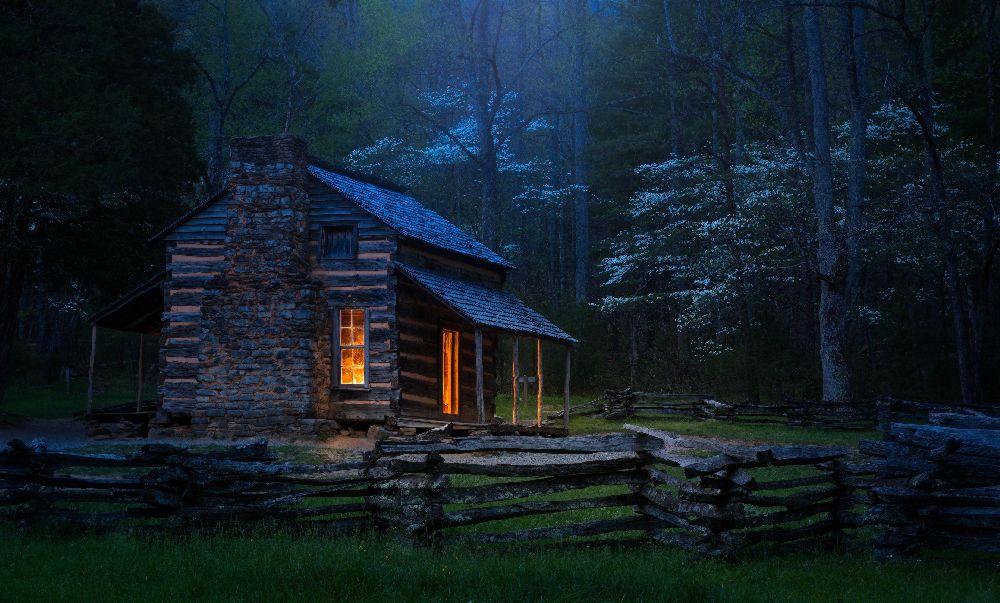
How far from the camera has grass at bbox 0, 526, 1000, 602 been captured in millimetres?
7117

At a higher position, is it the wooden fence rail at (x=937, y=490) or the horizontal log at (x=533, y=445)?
the horizontal log at (x=533, y=445)

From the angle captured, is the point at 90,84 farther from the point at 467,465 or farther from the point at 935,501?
the point at 935,501

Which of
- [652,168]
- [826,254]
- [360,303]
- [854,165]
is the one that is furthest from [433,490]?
[652,168]

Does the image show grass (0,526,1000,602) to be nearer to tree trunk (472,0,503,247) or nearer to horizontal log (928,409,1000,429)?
horizontal log (928,409,1000,429)

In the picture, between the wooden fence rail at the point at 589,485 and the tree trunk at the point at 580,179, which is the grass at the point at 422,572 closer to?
the wooden fence rail at the point at 589,485

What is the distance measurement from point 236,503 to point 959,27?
29.0 metres

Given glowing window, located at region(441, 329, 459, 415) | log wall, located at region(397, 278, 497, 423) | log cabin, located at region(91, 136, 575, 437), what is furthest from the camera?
glowing window, located at region(441, 329, 459, 415)

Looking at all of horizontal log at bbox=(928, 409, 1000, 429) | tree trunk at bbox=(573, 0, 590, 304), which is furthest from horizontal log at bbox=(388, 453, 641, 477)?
tree trunk at bbox=(573, 0, 590, 304)

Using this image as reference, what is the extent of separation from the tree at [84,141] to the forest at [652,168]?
0.24 ft

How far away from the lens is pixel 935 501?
880cm

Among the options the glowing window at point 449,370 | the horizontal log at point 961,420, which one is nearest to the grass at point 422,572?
the horizontal log at point 961,420

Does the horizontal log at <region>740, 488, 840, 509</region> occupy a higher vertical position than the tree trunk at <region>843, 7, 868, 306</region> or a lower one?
lower

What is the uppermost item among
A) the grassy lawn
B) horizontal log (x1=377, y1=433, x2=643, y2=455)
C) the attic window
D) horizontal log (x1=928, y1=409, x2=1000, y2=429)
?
the attic window

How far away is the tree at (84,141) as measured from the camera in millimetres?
22359
